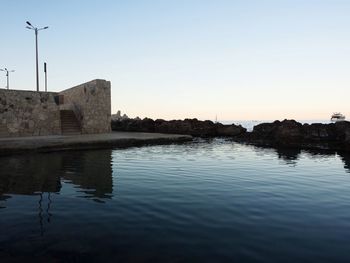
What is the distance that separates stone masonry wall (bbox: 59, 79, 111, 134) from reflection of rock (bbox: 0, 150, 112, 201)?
8.87 m

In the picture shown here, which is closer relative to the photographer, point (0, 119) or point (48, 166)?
point (48, 166)

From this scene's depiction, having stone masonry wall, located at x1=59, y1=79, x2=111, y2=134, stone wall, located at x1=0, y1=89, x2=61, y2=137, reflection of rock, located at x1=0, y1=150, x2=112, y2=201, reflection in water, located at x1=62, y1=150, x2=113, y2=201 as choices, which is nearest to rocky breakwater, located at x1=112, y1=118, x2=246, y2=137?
stone masonry wall, located at x1=59, y1=79, x2=111, y2=134

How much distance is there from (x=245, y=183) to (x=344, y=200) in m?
2.70

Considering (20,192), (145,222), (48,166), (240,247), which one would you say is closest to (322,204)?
(240,247)

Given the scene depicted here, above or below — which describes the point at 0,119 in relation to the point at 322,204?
above

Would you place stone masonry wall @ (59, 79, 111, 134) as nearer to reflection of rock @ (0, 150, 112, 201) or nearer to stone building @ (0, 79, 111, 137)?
stone building @ (0, 79, 111, 137)

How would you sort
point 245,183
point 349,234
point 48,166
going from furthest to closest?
point 48,166
point 245,183
point 349,234

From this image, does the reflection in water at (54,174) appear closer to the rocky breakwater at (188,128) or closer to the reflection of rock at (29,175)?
the reflection of rock at (29,175)

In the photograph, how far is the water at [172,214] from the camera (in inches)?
194

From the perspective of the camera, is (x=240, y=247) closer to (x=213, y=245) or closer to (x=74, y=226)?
(x=213, y=245)

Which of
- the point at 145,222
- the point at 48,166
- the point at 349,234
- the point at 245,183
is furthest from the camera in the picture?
the point at 48,166

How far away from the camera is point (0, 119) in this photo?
2138 centimetres

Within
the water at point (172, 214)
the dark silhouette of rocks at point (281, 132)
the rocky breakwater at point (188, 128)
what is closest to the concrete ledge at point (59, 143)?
the water at point (172, 214)

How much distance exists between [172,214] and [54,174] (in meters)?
5.92
